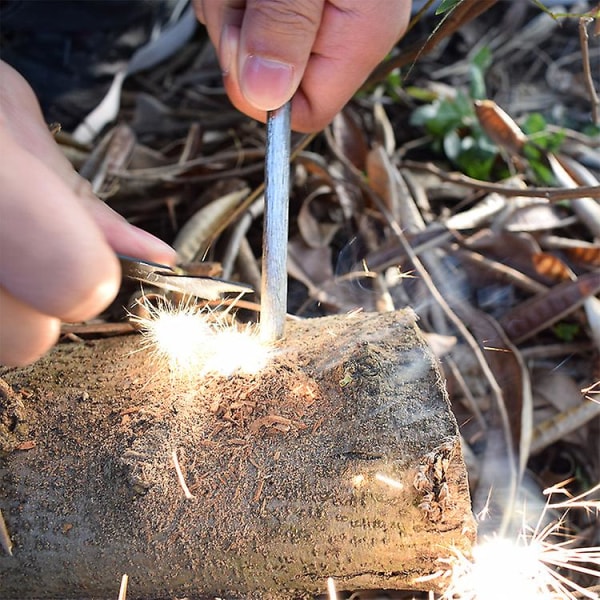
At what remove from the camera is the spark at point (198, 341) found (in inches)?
45.1

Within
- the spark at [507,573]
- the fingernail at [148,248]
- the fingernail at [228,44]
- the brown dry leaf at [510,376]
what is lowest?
the brown dry leaf at [510,376]

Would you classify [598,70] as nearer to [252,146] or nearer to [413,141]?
[413,141]

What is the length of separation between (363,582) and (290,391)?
0.31 metres

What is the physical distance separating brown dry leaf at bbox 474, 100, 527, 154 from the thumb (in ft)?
2.18

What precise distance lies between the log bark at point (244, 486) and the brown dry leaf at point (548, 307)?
66cm

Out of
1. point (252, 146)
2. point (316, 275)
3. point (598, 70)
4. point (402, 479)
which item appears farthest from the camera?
point (598, 70)

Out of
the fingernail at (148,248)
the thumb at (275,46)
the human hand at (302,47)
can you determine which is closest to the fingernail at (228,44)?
the human hand at (302,47)

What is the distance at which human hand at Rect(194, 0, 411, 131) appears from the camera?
134 cm

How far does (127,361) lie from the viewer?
1196 millimetres

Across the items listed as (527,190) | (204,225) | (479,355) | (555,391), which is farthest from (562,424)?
(204,225)

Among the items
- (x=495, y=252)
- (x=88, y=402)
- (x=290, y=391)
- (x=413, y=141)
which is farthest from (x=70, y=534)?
(x=413, y=141)

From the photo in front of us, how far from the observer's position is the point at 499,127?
192 centimetres

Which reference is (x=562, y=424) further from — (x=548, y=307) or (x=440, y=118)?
(x=440, y=118)

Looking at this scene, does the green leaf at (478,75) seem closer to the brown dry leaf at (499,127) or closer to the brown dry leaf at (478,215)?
the brown dry leaf at (499,127)
